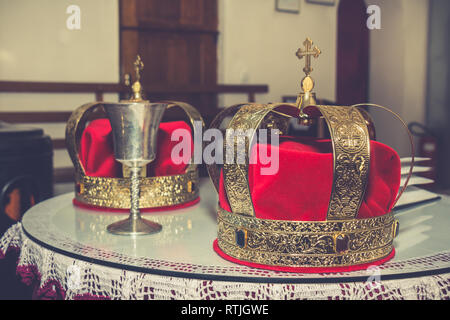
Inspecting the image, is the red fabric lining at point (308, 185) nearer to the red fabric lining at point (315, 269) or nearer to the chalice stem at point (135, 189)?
the red fabric lining at point (315, 269)

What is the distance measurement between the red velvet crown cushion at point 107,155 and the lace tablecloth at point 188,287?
36cm

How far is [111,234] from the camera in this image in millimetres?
934

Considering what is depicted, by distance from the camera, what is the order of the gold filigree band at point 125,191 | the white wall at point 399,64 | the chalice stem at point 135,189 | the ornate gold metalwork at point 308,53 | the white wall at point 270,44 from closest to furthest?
the ornate gold metalwork at point 308,53 < the chalice stem at point 135,189 < the gold filigree band at point 125,191 < the white wall at point 270,44 < the white wall at point 399,64

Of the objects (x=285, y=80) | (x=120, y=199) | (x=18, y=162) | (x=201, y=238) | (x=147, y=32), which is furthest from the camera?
(x=285, y=80)

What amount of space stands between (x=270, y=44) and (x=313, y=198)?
3.65 meters

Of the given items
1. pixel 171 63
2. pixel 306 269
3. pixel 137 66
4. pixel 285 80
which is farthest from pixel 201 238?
pixel 285 80

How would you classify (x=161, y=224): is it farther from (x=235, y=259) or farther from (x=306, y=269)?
(x=306, y=269)

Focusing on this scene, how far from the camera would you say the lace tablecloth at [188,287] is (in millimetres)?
665

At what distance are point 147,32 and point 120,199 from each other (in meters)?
2.87

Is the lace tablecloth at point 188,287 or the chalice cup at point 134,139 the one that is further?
the chalice cup at point 134,139

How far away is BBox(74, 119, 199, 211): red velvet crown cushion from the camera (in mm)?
1180

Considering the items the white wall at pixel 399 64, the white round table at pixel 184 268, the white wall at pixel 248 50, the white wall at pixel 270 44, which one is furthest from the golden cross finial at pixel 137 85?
the white wall at pixel 399 64

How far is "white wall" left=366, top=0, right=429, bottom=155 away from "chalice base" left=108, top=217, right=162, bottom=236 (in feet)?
13.9
